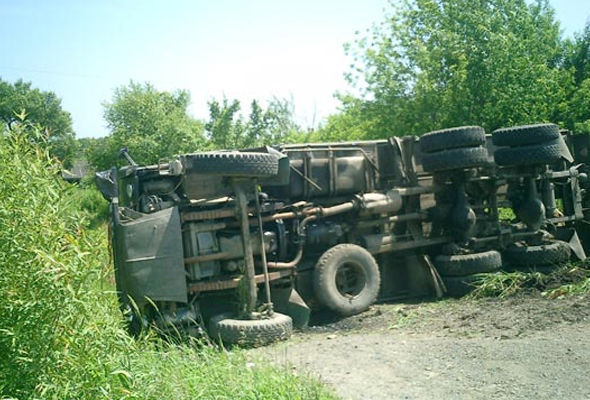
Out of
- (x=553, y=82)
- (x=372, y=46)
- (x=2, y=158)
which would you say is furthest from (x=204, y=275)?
(x=372, y=46)

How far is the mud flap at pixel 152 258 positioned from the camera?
7391 mm

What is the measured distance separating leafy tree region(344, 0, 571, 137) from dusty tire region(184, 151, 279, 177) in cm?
1336

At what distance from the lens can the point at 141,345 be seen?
5.84 meters

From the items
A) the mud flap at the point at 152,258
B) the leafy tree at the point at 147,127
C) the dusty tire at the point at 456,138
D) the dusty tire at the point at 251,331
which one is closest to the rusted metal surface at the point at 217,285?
the mud flap at the point at 152,258

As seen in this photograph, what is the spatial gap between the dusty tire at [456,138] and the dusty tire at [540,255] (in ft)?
5.55

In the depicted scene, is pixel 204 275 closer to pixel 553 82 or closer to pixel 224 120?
pixel 553 82

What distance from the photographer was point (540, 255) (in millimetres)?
9742

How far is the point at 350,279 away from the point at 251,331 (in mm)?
2117

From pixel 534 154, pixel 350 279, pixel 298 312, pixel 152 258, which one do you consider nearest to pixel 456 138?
pixel 534 154

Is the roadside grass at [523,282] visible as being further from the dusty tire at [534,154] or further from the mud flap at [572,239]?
the dusty tire at [534,154]

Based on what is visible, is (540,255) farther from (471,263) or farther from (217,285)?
(217,285)

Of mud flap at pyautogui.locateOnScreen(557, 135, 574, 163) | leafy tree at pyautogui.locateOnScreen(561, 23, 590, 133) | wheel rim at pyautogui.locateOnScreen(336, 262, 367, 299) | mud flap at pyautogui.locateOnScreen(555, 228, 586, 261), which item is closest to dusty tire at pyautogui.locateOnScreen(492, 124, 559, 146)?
mud flap at pyautogui.locateOnScreen(557, 135, 574, 163)

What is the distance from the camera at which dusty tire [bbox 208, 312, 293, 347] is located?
7250 millimetres

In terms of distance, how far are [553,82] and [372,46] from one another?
795cm
